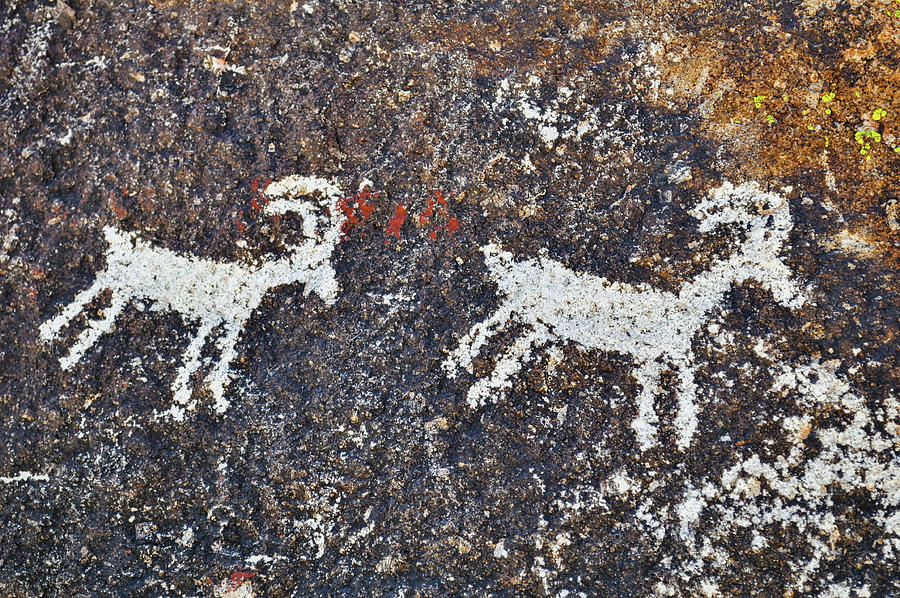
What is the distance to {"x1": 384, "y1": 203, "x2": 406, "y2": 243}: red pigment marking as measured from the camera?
4.38ft

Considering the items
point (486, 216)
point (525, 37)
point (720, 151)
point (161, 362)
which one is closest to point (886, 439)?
point (720, 151)

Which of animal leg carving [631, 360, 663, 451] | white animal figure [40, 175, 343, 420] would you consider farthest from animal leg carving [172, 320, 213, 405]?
animal leg carving [631, 360, 663, 451]

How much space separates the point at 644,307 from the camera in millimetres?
1260

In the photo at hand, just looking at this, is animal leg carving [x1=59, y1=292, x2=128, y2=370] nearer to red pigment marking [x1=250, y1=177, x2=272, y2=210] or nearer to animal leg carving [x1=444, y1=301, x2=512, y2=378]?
red pigment marking [x1=250, y1=177, x2=272, y2=210]

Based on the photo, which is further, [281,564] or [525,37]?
[525,37]

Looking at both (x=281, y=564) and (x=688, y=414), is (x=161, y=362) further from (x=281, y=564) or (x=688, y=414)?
(x=688, y=414)

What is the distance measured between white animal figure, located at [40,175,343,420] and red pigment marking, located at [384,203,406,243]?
0.37 feet

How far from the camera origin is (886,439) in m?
1.13

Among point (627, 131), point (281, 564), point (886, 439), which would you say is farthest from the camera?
point (627, 131)

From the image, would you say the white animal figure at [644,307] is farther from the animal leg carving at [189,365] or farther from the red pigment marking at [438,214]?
the animal leg carving at [189,365]

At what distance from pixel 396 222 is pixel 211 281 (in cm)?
43

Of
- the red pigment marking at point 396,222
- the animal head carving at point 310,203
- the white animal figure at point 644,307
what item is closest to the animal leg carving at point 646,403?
the white animal figure at point 644,307

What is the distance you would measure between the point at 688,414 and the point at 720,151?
56 cm

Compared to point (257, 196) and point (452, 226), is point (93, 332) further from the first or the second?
point (452, 226)
